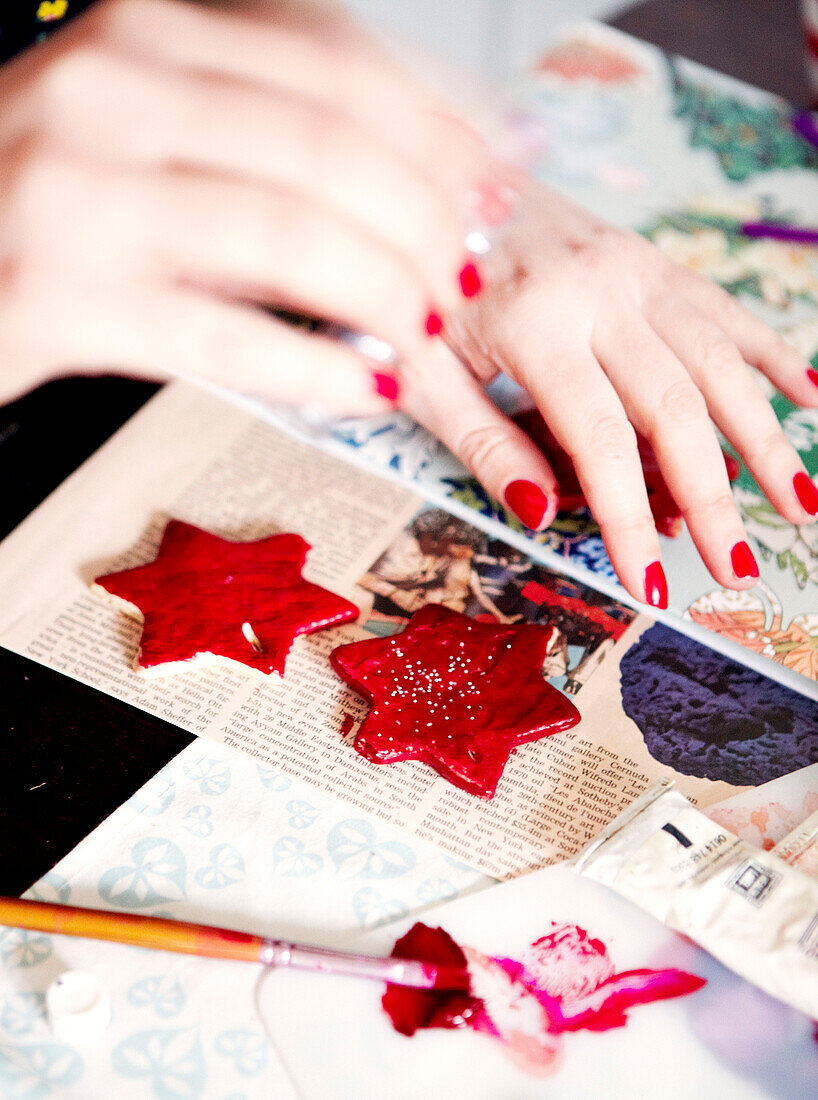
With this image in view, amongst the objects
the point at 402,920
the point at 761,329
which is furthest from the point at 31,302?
the point at 761,329

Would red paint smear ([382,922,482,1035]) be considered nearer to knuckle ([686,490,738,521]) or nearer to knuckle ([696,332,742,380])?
knuckle ([686,490,738,521])

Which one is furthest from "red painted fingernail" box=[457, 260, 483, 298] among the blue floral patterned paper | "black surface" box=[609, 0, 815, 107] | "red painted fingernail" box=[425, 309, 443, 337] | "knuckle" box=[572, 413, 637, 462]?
"black surface" box=[609, 0, 815, 107]

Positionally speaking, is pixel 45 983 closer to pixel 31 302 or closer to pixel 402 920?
pixel 402 920

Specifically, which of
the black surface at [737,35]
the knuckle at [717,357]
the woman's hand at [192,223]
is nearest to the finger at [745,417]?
the knuckle at [717,357]

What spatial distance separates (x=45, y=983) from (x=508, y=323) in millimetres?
578

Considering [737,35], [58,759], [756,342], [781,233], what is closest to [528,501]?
[756,342]

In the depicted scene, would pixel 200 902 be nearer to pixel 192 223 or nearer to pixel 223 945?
pixel 223 945

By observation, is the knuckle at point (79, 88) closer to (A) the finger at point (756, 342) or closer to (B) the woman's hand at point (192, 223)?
(B) the woman's hand at point (192, 223)

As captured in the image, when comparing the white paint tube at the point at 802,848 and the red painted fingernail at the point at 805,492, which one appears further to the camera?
the red painted fingernail at the point at 805,492

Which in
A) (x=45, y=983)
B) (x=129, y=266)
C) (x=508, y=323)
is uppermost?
(x=129, y=266)

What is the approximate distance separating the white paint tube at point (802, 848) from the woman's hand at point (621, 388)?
0.19m

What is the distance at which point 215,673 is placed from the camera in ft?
2.27

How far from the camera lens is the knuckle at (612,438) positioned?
0.72 meters

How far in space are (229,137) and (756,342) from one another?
54cm
